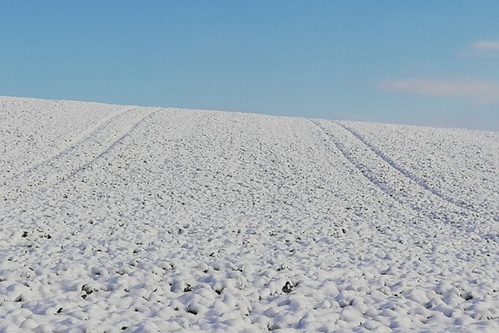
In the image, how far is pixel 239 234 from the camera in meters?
17.7

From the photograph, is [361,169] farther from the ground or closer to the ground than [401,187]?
farther from the ground

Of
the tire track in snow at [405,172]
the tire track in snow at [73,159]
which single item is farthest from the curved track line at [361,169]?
the tire track in snow at [73,159]

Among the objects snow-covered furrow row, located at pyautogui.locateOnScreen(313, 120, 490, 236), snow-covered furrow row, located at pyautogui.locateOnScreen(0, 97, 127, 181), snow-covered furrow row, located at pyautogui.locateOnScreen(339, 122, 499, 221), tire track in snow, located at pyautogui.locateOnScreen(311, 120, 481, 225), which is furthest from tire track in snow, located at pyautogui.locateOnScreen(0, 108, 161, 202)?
snow-covered furrow row, located at pyautogui.locateOnScreen(339, 122, 499, 221)

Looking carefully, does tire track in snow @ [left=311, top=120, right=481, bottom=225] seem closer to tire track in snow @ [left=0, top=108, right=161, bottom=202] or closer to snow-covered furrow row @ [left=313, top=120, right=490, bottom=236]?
snow-covered furrow row @ [left=313, top=120, right=490, bottom=236]

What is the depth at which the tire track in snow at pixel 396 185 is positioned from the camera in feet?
79.5

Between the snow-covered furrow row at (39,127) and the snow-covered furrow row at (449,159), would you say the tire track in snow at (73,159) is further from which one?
the snow-covered furrow row at (449,159)

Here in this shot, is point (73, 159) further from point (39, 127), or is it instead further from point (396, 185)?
point (396, 185)

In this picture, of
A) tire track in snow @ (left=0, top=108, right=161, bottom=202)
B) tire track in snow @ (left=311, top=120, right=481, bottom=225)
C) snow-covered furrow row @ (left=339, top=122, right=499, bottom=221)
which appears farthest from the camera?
snow-covered furrow row @ (left=339, top=122, right=499, bottom=221)

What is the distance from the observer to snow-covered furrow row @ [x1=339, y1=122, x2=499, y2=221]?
29145 mm

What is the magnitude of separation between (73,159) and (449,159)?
28.6m

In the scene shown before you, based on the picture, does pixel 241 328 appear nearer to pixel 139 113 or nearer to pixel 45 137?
pixel 45 137

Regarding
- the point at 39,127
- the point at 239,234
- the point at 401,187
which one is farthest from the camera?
the point at 39,127

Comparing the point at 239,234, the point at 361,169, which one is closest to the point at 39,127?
the point at 361,169

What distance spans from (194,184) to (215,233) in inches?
422
